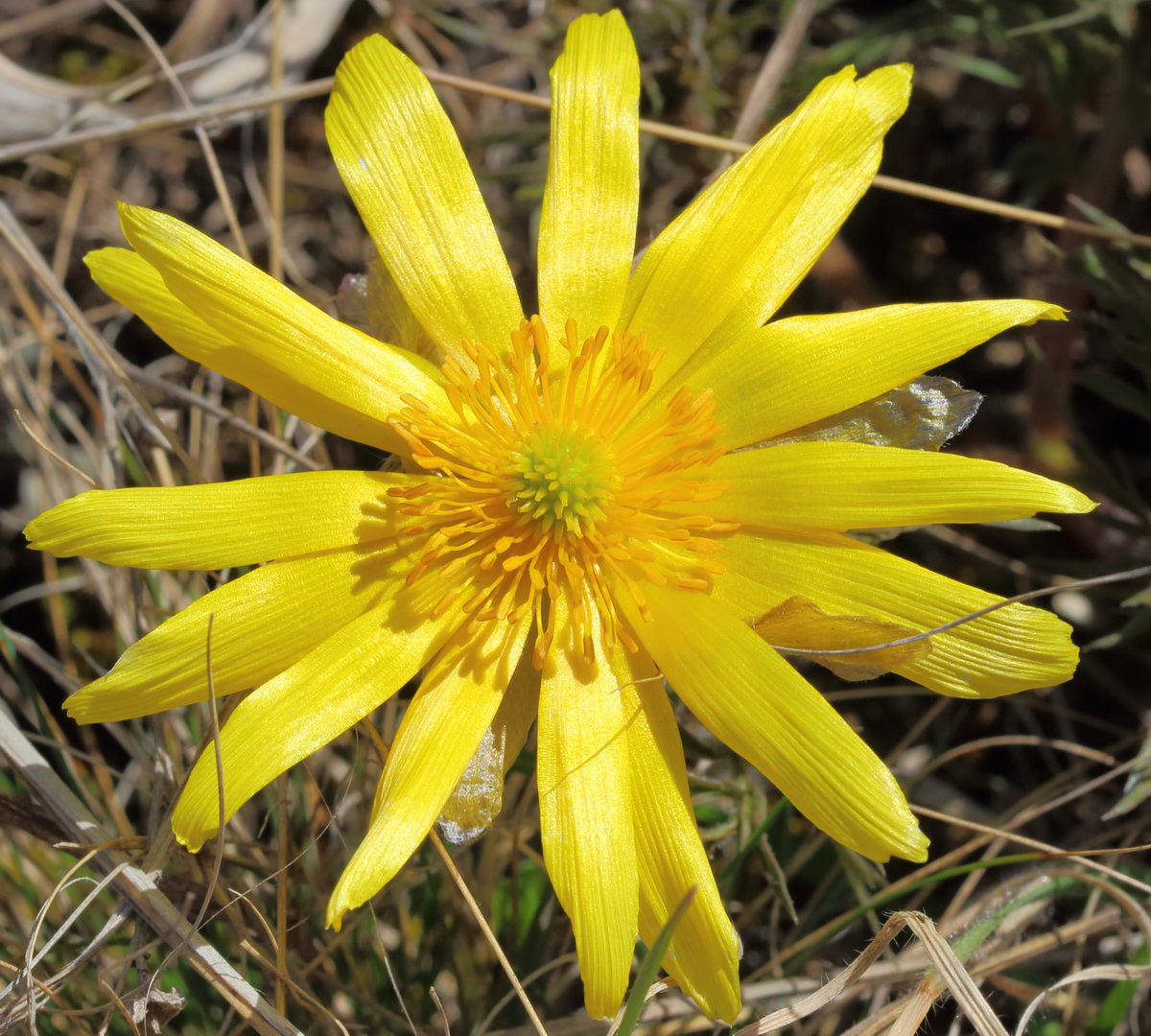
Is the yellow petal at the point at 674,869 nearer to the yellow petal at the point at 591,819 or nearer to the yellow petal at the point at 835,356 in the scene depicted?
the yellow petal at the point at 591,819

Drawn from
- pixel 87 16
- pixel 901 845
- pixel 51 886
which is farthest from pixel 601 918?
pixel 87 16

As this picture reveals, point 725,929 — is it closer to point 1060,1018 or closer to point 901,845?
point 901,845

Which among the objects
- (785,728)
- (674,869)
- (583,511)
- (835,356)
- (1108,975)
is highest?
(835,356)

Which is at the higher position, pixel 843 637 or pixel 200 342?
pixel 200 342

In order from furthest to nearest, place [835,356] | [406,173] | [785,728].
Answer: [406,173] → [835,356] → [785,728]

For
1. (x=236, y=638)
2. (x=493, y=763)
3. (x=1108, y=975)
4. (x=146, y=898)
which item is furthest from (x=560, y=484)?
(x=1108, y=975)

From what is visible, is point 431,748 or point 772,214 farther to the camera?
point 772,214

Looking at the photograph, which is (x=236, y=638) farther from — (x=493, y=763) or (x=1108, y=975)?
Result: (x=1108, y=975)
